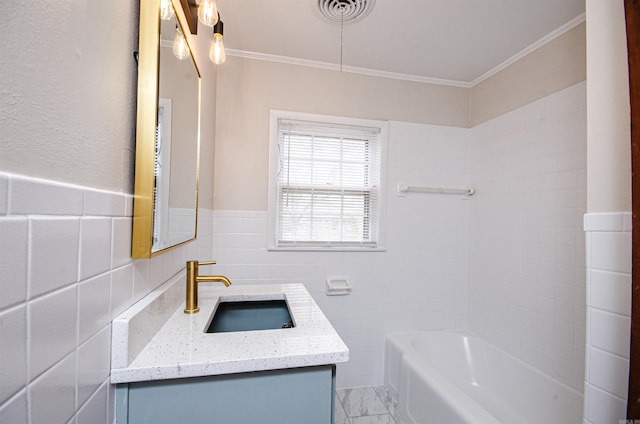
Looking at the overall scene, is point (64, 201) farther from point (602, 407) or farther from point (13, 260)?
point (602, 407)

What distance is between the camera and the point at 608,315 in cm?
88

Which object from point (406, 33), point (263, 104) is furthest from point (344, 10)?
point (263, 104)

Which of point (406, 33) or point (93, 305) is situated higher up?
point (406, 33)

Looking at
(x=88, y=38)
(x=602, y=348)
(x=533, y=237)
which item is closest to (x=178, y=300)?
(x=88, y=38)

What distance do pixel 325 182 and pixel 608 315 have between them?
170 cm

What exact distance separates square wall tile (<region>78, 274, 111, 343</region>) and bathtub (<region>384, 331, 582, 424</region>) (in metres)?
1.63

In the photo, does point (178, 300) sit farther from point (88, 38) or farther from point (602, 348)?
point (602, 348)

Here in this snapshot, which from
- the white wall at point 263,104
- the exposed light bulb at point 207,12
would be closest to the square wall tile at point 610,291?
the exposed light bulb at point 207,12

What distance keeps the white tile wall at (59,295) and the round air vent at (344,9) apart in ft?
5.22

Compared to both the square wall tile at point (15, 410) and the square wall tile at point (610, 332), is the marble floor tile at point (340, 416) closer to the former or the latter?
the square wall tile at point (610, 332)

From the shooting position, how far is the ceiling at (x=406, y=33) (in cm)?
161

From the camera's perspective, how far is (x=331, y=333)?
2.89 ft

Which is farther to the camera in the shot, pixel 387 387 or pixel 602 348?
pixel 387 387

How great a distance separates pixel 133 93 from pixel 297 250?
61.8 inches
